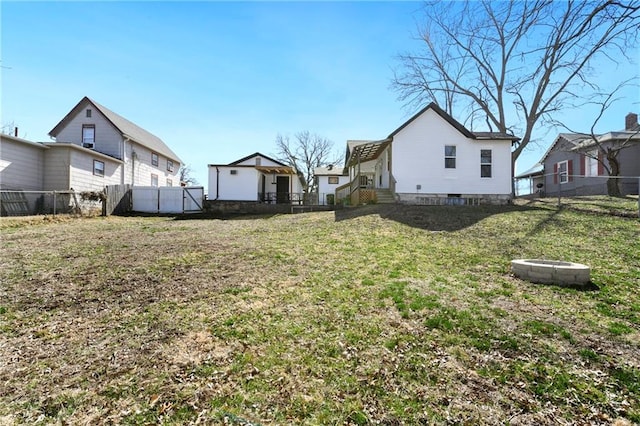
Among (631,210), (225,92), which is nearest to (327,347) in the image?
(631,210)

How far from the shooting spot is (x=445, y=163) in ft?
54.5

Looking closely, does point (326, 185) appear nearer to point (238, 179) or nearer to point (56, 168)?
point (238, 179)

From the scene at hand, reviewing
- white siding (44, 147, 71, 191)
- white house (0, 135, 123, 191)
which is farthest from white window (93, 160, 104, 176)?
white siding (44, 147, 71, 191)

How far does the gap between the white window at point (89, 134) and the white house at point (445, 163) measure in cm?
1937

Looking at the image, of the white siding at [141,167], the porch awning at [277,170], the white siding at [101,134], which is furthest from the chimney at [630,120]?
the white siding at [101,134]

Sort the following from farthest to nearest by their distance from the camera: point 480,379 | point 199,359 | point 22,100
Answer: point 22,100 → point 199,359 → point 480,379

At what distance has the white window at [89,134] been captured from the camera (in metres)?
22.1

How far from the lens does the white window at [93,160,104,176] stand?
19812 millimetres

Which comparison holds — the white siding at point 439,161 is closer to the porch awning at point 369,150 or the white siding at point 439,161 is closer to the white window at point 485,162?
the white window at point 485,162

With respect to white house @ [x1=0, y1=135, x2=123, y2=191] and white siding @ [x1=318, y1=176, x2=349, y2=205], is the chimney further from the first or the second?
white house @ [x1=0, y1=135, x2=123, y2=191]

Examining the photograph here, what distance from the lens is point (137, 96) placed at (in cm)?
1627

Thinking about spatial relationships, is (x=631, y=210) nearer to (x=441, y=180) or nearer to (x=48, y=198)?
(x=441, y=180)

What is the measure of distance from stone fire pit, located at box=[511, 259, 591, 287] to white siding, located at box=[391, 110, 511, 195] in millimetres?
10734

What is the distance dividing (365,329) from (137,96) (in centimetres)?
1756
